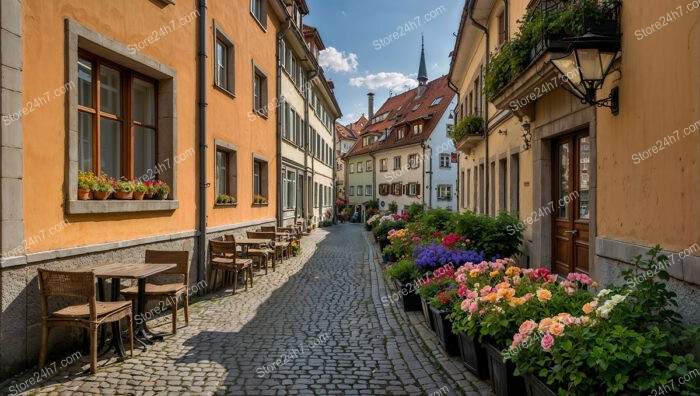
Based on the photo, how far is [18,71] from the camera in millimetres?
4512

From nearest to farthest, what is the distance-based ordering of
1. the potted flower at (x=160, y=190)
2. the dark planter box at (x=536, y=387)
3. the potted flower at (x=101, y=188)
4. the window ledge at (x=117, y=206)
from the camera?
the dark planter box at (x=536, y=387), the window ledge at (x=117, y=206), the potted flower at (x=101, y=188), the potted flower at (x=160, y=190)

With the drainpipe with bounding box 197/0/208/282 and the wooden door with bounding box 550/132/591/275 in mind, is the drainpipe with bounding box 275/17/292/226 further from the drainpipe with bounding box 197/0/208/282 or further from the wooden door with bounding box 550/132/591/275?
the wooden door with bounding box 550/132/591/275

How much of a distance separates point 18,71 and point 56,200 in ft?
4.65

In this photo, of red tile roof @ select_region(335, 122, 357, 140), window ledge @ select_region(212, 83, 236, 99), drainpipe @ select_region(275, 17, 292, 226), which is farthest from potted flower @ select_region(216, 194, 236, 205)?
red tile roof @ select_region(335, 122, 357, 140)

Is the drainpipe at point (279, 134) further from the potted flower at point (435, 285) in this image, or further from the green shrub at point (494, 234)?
the potted flower at point (435, 285)

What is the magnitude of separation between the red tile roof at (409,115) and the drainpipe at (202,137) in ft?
86.1

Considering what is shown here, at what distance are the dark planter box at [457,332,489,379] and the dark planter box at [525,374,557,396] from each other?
0.93 meters

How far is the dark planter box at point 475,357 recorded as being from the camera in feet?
14.1

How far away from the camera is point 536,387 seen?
3.12 metres

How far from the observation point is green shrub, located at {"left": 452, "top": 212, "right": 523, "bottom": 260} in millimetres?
8211

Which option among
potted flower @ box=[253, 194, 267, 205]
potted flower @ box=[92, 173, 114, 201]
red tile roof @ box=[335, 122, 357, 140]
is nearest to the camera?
potted flower @ box=[92, 173, 114, 201]

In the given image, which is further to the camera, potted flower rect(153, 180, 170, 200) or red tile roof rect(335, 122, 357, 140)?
red tile roof rect(335, 122, 357, 140)

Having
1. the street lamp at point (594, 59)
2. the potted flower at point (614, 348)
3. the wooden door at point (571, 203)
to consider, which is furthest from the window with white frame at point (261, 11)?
the potted flower at point (614, 348)

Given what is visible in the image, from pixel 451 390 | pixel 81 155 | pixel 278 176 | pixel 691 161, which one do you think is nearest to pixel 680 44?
pixel 691 161
